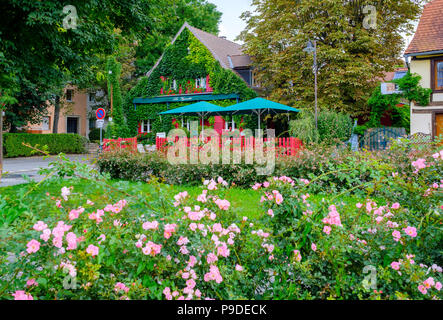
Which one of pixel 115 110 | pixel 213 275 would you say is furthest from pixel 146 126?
pixel 213 275

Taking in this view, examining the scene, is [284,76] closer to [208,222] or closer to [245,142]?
[245,142]

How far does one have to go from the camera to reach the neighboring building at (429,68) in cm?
1842

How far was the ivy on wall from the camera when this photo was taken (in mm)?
26047

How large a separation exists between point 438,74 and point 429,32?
2.42 metres

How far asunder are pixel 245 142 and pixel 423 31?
50.4 feet

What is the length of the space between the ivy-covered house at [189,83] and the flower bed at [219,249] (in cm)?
2260

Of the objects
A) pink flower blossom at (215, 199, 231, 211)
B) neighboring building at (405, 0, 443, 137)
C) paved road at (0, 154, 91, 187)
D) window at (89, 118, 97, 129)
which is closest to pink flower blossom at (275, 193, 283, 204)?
pink flower blossom at (215, 199, 231, 211)

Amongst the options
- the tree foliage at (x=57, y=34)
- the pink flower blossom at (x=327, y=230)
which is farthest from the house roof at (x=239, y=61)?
the pink flower blossom at (x=327, y=230)

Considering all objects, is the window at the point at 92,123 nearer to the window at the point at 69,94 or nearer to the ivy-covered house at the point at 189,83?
the window at the point at 69,94

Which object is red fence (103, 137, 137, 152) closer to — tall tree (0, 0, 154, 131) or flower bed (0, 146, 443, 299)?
tall tree (0, 0, 154, 131)

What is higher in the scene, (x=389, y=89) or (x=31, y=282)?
(x=389, y=89)

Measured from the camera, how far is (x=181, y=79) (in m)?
28.3

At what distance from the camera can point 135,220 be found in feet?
8.27

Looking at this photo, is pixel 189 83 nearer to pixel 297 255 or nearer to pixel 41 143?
pixel 41 143
